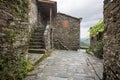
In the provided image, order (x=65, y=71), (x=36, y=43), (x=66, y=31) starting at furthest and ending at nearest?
(x=66, y=31) → (x=36, y=43) → (x=65, y=71)

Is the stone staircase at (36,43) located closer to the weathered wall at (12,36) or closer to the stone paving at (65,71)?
the stone paving at (65,71)

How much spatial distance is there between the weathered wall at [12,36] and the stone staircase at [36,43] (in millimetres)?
3722

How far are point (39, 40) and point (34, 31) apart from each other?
1.47 m

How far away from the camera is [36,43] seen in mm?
8992

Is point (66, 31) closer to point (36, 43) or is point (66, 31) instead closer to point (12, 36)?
point (36, 43)

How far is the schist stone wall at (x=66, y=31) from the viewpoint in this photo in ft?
49.1

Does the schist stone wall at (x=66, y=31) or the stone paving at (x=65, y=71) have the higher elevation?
the schist stone wall at (x=66, y=31)

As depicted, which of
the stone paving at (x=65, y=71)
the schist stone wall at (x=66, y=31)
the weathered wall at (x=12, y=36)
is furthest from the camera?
the schist stone wall at (x=66, y=31)

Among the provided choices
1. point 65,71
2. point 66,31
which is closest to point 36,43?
point 65,71

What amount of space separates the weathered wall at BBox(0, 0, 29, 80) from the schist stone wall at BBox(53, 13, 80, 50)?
10.4 metres

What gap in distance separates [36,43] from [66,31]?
6.68 m

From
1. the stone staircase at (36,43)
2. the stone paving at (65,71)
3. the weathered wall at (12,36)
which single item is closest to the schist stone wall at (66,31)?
the stone staircase at (36,43)

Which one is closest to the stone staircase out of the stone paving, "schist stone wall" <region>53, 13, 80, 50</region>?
the stone paving

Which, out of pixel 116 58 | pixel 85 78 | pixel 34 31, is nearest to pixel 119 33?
pixel 116 58
